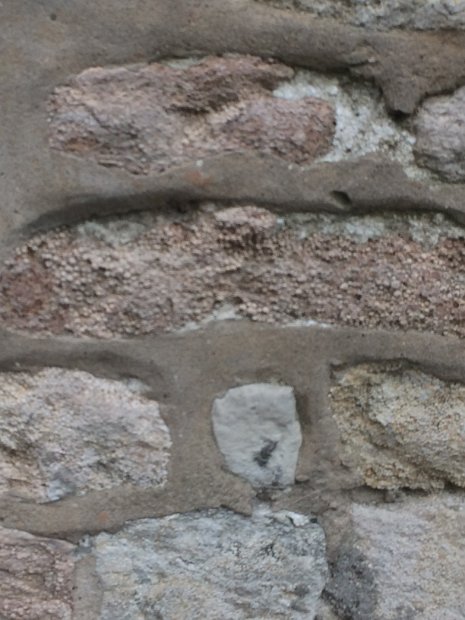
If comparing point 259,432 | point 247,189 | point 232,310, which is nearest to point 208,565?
point 259,432

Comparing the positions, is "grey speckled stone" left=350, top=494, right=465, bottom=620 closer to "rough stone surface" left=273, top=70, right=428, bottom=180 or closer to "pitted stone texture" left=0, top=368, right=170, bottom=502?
"pitted stone texture" left=0, top=368, right=170, bottom=502

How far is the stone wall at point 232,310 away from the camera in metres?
0.63

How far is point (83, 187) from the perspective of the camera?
64 centimetres

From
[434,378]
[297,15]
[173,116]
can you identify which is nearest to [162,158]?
[173,116]

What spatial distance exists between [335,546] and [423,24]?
0.50m

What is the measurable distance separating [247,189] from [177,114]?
3.3 inches

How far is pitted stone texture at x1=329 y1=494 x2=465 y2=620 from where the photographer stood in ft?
2.60

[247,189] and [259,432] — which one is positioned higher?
[247,189]

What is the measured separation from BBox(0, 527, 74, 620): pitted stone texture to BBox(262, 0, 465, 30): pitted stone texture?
525mm

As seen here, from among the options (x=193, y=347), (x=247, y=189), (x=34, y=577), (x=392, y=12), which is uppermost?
(x=392, y=12)

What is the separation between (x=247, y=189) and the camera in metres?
0.66

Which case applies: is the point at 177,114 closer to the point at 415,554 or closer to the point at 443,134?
the point at 443,134

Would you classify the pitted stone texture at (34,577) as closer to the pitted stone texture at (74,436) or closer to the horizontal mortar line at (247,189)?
the pitted stone texture at (74,436)

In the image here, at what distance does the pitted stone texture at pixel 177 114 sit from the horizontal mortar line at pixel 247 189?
0.01 m
